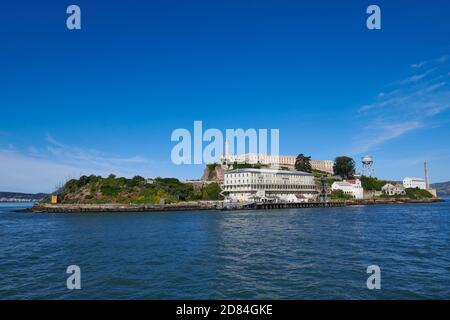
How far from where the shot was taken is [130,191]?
104 m

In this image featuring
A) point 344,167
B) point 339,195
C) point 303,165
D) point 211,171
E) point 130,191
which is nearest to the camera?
point 130,191

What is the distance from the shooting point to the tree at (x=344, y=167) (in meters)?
161

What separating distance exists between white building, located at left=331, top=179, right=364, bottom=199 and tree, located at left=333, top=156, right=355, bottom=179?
22.2 meters

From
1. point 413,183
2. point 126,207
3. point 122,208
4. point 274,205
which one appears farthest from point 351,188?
point 122,208

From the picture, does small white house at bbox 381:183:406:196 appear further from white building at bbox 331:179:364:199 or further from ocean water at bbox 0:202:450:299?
ocean water at bbox 0:202:450:299

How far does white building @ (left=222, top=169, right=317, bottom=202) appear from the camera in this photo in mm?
110688

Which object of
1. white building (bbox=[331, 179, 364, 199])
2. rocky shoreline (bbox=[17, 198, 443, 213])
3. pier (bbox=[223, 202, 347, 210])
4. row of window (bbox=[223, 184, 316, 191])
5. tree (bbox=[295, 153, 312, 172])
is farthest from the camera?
tree (bbox=[295, 153, 312, 172])

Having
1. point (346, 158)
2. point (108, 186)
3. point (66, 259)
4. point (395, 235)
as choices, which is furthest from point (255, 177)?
point (66, 259)

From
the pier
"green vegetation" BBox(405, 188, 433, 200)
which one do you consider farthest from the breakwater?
"green vegetation" BBox(405, 188, 433, 200)

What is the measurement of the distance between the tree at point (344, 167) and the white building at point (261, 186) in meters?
43.4

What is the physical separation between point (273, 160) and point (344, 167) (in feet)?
105

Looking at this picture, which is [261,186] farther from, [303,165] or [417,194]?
[417,194]

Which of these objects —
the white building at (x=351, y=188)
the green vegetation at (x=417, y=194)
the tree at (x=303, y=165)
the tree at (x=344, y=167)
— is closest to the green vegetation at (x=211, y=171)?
the tree at (x=303, y=165)
